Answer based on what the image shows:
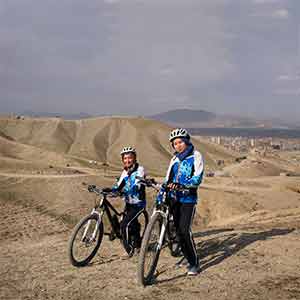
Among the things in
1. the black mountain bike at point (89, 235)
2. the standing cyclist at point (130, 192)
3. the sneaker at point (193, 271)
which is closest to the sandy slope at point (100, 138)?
the standing cyclist at point (130, 192)

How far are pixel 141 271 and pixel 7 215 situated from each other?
12007mm

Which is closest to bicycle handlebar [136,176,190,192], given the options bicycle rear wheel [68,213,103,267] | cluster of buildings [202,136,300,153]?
bicycle rear wheel [68,213,103,267]

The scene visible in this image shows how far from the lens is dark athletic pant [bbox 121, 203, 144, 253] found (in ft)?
24.0

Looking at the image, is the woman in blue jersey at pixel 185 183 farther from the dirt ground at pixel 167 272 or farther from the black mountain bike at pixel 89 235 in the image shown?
the black mountain bike at pixel 89 235

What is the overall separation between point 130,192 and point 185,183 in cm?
127

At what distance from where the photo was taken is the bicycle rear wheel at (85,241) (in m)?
6.96

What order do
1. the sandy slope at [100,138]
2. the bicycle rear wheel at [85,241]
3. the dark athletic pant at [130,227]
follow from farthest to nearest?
the sandy slope at [100,138] → the dark athletic pant at [130,227] → the bicycle rear wheel at [85,241]

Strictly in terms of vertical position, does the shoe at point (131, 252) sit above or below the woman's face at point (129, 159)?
below

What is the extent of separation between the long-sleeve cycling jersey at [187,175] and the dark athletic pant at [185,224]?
0.31ft

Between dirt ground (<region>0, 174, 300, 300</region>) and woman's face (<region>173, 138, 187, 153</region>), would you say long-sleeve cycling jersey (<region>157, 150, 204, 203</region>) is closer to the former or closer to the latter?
woman's face (<region>173, 138, 187, 153</region>)

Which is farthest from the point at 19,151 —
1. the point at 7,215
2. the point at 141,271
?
the point at 141,271

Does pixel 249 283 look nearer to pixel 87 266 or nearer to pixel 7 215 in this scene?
pixel 87 266

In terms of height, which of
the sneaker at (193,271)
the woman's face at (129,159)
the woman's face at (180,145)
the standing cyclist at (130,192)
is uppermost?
the woman's face at (180,145)

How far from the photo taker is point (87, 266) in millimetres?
7141
